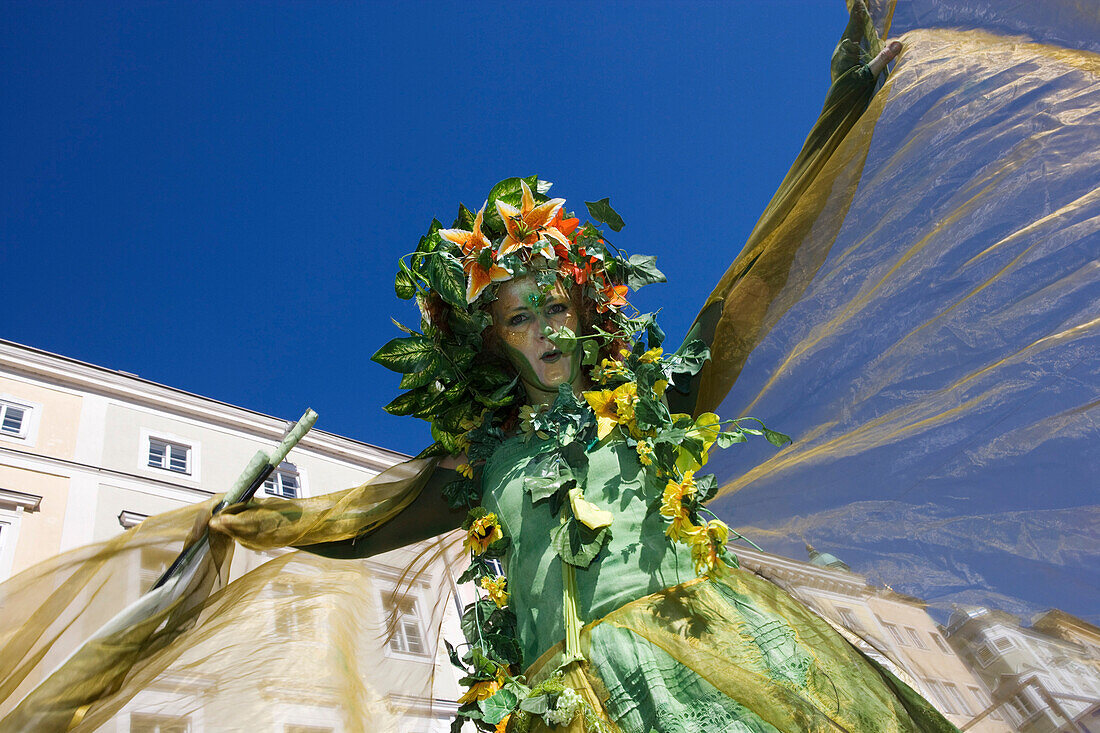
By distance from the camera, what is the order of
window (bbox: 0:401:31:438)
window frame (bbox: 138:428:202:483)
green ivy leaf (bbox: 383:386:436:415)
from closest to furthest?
1. green ivy leaf (bbox: 383:386:436:415)
2. window (bbox: 0:401:31:438)
3. window frame (bbox: 138:428:202:483)

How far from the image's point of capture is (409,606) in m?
2.50

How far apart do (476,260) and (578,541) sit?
96 centimetres

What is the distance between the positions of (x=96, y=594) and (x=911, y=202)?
203 cm

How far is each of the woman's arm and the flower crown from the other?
0.12 meters

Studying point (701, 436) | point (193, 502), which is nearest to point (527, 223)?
point (701, 436)

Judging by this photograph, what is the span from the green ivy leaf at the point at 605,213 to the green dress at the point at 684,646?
0.89 metres

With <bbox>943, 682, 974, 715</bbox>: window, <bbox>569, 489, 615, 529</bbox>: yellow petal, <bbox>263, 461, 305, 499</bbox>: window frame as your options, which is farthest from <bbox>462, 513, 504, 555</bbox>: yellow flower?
<bbox>263, 461, 305, 499</bbox>: window frame

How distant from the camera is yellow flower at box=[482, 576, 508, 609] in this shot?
2180 millimetres

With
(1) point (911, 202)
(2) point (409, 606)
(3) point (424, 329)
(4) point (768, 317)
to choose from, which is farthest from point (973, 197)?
(2) point (409, 606)

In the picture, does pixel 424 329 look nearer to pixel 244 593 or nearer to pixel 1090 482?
pixel 244 593

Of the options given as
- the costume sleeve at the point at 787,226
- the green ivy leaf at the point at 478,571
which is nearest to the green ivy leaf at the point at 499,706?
the green ivy leaf at the point at 478,571

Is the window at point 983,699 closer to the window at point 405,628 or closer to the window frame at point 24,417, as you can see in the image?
the window at point 405,628

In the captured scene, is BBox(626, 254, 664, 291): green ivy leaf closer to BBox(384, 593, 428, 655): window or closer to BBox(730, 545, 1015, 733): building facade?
BBox(730, 545, 1015, 733): building facade

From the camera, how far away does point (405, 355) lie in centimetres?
256
